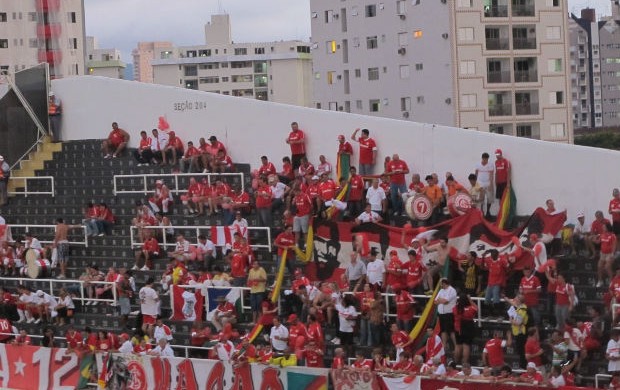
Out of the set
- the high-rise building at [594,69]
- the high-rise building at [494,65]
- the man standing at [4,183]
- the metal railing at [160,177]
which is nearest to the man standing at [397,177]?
the metal railing at [160,177]

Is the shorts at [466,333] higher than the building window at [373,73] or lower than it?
lower

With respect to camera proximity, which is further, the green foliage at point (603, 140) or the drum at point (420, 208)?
the green foliage at point (603, 140)

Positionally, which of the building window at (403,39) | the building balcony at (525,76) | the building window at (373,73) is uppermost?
the building window at (403,39)

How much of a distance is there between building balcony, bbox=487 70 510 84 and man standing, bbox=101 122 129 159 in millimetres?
25242

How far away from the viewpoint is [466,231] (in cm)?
2141

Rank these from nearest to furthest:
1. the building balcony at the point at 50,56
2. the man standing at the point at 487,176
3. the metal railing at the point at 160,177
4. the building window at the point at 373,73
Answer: the man standing at the point at 487,176 < the metal railing at the point at 160,177 < the building window at the point at 373,73 < the building balcony at the point at 50,56

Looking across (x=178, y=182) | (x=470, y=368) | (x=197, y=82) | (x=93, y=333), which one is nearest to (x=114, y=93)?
(x=178, y=182)

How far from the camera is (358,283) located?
21.8 metres

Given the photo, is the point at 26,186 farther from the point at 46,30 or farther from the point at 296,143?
the point at 46,30

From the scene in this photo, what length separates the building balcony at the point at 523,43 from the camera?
52.4m

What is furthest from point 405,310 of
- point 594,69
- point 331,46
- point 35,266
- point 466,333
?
point 594,69

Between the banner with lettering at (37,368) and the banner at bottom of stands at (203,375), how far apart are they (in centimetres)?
100

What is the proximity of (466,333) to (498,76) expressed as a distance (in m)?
33.9

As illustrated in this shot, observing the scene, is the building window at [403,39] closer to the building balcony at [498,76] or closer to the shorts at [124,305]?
the building balcony at [498,76]
